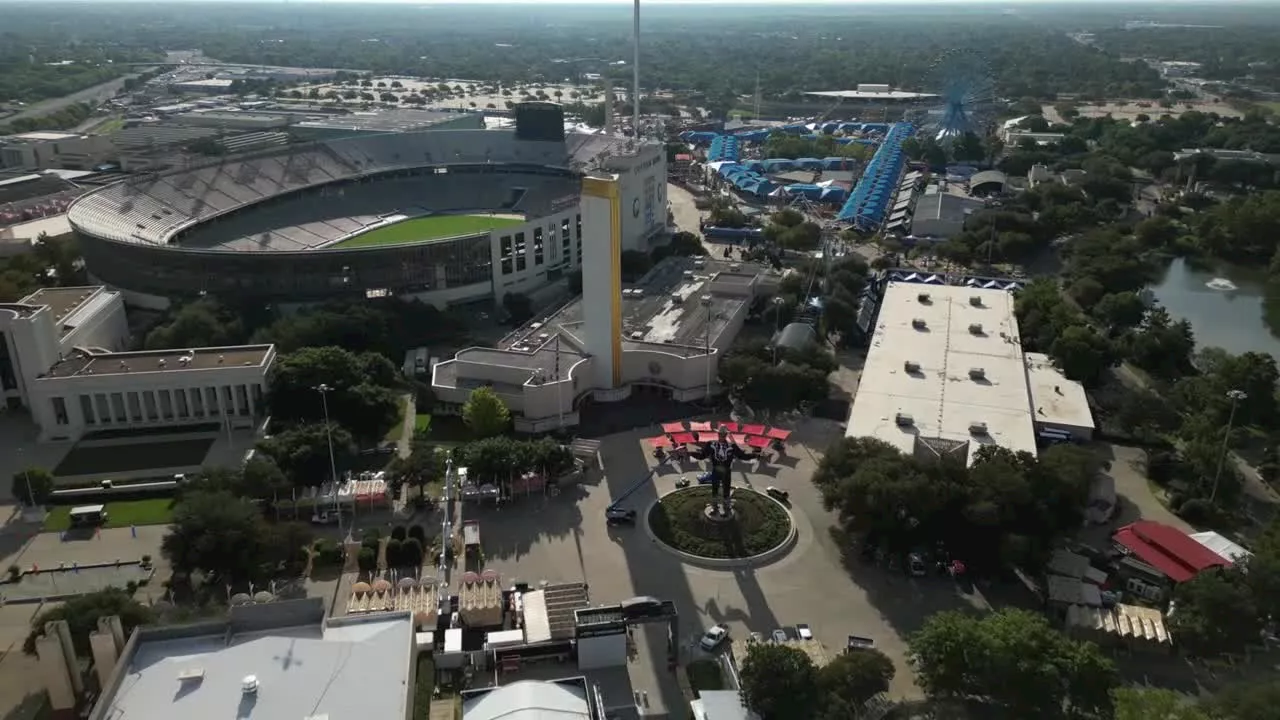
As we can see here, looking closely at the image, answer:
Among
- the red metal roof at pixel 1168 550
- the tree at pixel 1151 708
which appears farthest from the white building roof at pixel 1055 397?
the tree at pixel 1151 708

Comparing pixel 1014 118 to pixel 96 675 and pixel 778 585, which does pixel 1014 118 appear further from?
pixel 96 675

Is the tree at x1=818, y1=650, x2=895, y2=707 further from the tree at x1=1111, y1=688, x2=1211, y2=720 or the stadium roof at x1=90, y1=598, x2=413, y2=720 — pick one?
the stadium roof at x1=90, y1=598, x2=413, y2=720

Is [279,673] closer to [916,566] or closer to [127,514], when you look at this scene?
[127,514]

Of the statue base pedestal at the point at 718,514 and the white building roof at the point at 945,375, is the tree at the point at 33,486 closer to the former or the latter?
the statue base pedestal at the point at 718,514

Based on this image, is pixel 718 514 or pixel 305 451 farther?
pixel 305 451

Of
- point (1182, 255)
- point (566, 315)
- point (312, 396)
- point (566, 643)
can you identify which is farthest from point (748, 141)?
point (566, 643)

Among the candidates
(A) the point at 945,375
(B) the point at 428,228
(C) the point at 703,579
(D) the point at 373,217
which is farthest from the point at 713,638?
(D) the point at 373,217

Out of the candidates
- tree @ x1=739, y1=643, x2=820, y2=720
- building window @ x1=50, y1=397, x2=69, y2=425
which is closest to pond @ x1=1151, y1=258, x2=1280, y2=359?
tree @ x1=739, y1=643, x2=820, y2=720
